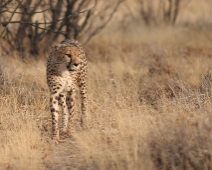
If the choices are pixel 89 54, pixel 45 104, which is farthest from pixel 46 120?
pixel 89 54

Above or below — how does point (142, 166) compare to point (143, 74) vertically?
below

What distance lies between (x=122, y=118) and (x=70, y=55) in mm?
905

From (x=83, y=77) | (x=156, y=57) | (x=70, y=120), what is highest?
(x=156, y=57)

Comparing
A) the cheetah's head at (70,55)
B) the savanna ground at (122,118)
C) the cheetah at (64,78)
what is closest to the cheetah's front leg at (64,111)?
the cheetah at (64,78)

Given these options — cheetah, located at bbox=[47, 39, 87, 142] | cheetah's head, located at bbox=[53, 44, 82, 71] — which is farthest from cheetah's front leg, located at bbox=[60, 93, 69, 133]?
cheetah's head, located at bbox=[53, 44, 82, 71]

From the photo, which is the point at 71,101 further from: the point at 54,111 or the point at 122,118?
the point at 122,118

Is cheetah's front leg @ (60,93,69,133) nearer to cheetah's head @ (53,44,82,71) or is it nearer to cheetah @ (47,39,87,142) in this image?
cheetah @ (47,39,87,142)

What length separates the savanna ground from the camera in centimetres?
455

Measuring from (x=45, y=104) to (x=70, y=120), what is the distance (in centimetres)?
102

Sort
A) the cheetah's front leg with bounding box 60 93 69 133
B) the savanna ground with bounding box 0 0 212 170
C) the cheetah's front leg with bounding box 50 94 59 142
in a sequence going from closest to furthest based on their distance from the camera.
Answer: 1. the savanna ground with bounding box 0 0 212 170
2. the cheetah's front leg with bounding box 50 94 59 142
3. the cheetah's front leg with bounding box 60 93 69 133

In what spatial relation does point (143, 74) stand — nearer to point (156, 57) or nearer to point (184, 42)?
point (156, 57)

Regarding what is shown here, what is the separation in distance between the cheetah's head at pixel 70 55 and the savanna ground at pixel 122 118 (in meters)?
0.68

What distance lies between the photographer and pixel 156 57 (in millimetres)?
10219

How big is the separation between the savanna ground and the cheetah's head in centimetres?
68
